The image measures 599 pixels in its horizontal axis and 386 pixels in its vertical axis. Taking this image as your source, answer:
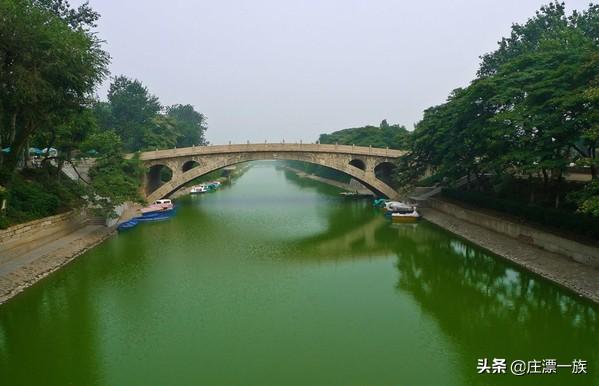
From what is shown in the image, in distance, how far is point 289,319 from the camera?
1497cm

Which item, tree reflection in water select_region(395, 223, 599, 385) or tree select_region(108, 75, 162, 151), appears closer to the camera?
tree reflection in water select_region(395, 223, 599, 385)

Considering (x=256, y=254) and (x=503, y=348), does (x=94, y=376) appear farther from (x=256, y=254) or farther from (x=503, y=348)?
(x=256, y=254)

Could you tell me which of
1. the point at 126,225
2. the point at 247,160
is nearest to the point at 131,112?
the point at 247,160

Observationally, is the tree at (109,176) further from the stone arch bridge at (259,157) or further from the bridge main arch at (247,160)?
the bridge main arch at (247,160)

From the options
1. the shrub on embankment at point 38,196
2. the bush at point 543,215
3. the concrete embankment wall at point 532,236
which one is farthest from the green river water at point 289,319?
the shrub on embankment at point 38,196

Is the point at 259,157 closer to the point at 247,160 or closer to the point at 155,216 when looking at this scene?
the point at 247,160

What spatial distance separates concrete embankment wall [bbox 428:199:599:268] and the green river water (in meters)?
1.82

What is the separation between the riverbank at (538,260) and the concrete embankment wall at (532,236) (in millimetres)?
206

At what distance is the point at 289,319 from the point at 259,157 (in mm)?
29601

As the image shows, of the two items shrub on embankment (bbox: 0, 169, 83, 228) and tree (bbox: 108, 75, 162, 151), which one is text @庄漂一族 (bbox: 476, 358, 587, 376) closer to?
shrub on embankment (bbox: 0, 169, 83, 228)

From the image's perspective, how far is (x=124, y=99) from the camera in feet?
194

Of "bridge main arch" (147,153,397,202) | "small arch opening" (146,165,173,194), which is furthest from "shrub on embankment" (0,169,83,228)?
"small arch opening" (146,165,173,194)

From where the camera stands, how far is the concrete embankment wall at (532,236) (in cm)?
Result: 1755

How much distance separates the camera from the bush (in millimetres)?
17909
